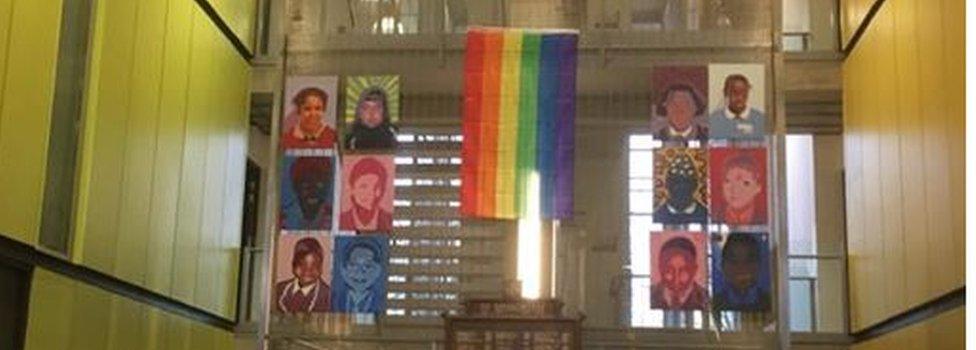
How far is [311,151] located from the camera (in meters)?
13.0

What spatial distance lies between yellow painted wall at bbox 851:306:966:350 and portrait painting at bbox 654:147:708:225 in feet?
6.99

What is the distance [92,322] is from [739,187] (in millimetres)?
6154

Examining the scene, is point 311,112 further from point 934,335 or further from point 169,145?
point 934,335

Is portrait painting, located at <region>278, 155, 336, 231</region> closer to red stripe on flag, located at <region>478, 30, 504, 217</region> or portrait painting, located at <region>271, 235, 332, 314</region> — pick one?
portrait painting, located at <region>271, 235, 332, 314</region>

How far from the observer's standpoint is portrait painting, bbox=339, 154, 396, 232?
12.6 meters

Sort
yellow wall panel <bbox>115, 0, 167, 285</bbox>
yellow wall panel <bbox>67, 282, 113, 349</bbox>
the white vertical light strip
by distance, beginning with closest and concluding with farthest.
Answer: yellow wall panel <bbox>67, 282, 113, 349</bbox> → yellow wall panel <bbox>115, 0, 167, 285</bbox> → the white vertical light strip

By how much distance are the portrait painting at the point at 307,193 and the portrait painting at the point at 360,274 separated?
14.4 inches

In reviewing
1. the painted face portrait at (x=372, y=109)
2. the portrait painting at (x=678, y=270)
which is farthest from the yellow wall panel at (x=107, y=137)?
the portrait painting at (x=678, y=270)

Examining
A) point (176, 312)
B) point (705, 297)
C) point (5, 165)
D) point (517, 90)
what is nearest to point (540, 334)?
point (705, 297)

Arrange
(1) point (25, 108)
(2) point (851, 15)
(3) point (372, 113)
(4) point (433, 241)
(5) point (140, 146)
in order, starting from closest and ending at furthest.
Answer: (1) point (25, 108) → (5) point (140, 146) → (4) point (433, 241) → (3) point (372, 113) → (2) point (851, 15)

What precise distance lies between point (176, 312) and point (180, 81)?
220 cm

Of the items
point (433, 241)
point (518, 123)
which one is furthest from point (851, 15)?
point (433, 241)

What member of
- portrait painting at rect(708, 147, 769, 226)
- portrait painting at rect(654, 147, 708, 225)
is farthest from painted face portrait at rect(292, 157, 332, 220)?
portrait painting at rect(708, 147, 769, 226)

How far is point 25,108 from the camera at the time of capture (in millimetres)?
8703
